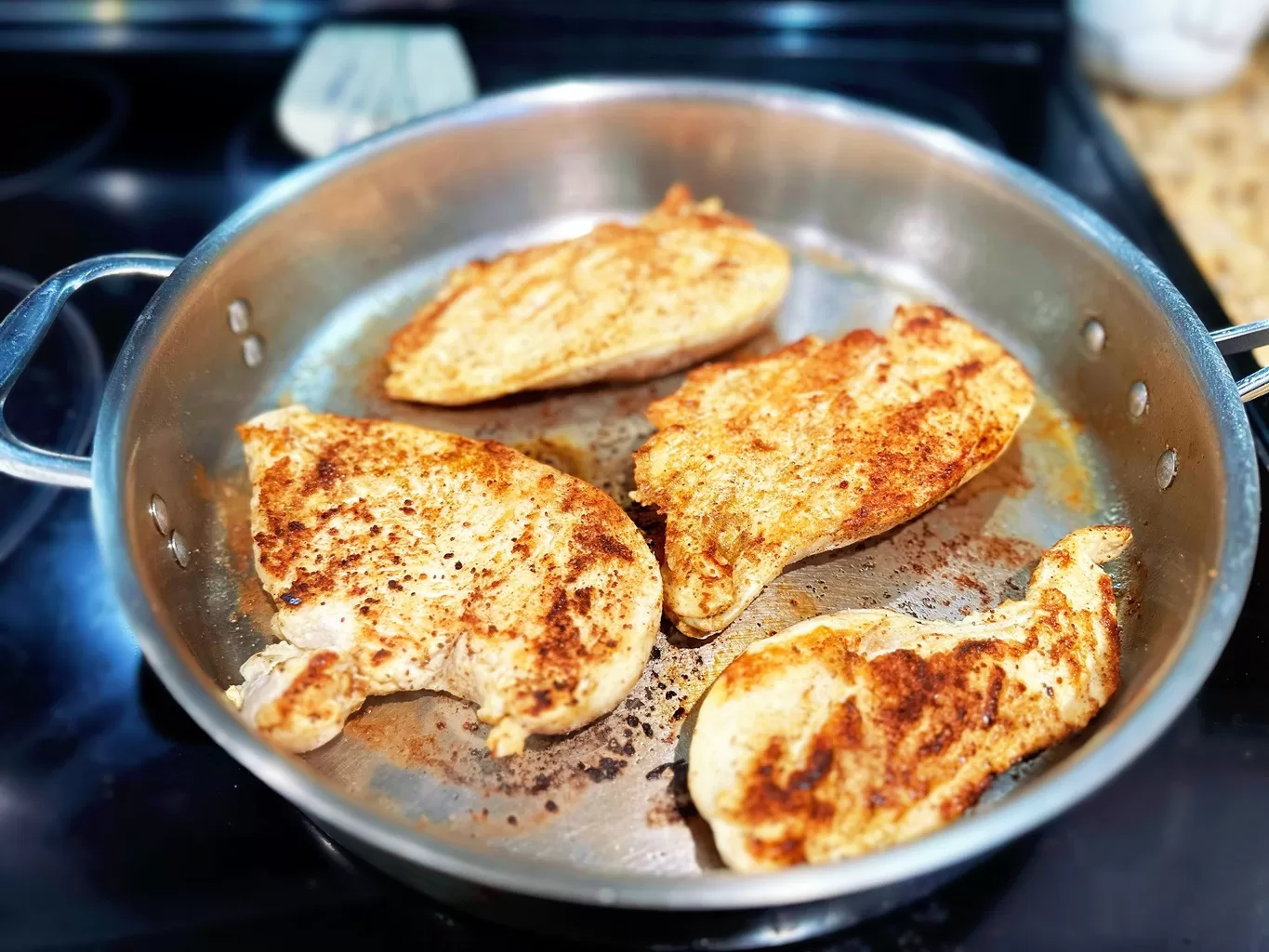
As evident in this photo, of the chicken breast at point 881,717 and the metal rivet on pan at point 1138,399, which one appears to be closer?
the chicken breast at point 881,717

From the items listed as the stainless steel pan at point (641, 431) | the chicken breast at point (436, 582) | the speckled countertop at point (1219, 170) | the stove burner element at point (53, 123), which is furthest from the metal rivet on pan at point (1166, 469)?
the stove burner element at point (53, 123)

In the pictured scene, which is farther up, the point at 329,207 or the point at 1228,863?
the point at 329,207

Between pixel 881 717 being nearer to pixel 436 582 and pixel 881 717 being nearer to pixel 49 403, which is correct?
pixel 436 582

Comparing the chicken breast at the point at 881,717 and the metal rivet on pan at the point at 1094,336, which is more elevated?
the metal rivet on pan at the point at 1094,336

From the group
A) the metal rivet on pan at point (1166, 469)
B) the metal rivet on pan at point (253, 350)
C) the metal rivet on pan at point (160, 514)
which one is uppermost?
the metal rivet on pan at point (253, 350)

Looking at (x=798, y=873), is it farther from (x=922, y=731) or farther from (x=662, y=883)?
(x=922, y=731)

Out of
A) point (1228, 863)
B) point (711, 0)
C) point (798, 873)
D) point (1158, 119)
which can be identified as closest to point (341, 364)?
point (798, 873)

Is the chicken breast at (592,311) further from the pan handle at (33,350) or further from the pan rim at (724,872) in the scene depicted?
the pan handle at (33,350)
